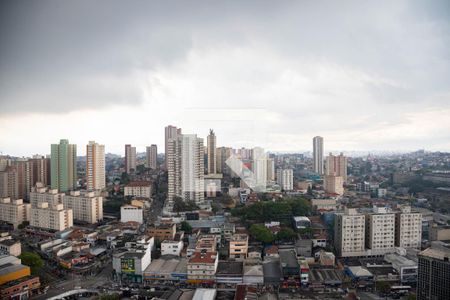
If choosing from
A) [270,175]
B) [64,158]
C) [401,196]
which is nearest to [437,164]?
[401,196]

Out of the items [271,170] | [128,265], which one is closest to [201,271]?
[128,265]

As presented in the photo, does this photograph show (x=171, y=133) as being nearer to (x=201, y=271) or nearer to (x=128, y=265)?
(x=128, y=265)

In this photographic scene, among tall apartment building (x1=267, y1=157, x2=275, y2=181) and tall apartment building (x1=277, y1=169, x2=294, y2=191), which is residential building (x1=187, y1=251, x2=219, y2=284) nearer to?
tall apartment building (x1=267, y1=157, x2=275, y2=181)

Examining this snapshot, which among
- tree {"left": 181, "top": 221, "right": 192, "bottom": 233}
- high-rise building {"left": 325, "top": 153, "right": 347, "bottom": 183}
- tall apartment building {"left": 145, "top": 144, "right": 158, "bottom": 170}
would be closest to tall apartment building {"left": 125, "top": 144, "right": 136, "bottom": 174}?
tall apartment building {"left": 145, "top": 144, "right": 158, "bottom": 170}

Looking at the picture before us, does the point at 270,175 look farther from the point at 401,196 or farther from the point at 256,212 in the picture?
the point at 401,196

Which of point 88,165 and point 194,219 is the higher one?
point 88,165

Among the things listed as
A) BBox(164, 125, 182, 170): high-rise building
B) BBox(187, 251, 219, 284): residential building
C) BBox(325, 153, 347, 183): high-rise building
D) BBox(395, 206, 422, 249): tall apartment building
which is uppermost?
BBox(164, 125, 182, 170): high-rise building
